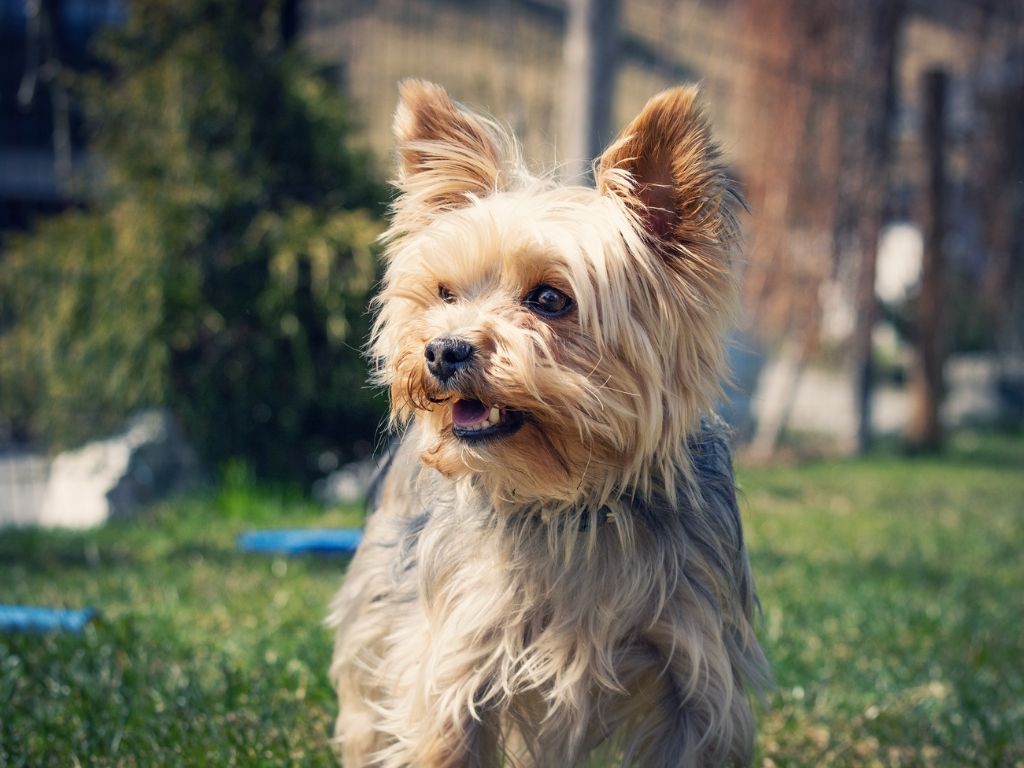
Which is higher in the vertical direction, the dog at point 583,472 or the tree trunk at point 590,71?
the tree trunk at point 590,71

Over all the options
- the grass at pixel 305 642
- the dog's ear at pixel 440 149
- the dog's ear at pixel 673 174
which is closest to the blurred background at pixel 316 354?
the grass at pixel 305 642

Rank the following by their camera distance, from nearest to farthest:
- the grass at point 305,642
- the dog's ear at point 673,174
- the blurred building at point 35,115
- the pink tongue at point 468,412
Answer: the dog's ear at point 673,174 → the pink tongue at point 468,412 → the grass at point 305,642 → the blurred building at point 35,115

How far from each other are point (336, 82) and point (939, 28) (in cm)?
1016

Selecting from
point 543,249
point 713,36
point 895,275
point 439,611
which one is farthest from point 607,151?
point 895,275

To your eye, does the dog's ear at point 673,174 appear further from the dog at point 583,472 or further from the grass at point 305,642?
the grass at point 305,642

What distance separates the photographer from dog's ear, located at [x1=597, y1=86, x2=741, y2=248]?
2900 millimetres

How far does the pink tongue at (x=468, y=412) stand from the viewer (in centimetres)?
301

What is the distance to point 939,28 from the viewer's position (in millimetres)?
15539

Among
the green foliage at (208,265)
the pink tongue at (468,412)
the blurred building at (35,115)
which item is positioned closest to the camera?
the pink tongue at (468,412)

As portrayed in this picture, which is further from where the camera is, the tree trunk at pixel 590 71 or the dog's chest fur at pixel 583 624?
the tree trunk at pixel 590 71

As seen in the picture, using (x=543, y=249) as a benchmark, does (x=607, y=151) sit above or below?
above

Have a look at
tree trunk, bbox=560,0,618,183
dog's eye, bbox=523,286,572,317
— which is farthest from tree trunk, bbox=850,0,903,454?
dog's eye, bbox=523,286,572,317

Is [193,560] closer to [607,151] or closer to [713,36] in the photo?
[607,151]

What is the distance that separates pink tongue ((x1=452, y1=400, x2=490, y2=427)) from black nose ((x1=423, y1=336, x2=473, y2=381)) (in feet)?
0.44
